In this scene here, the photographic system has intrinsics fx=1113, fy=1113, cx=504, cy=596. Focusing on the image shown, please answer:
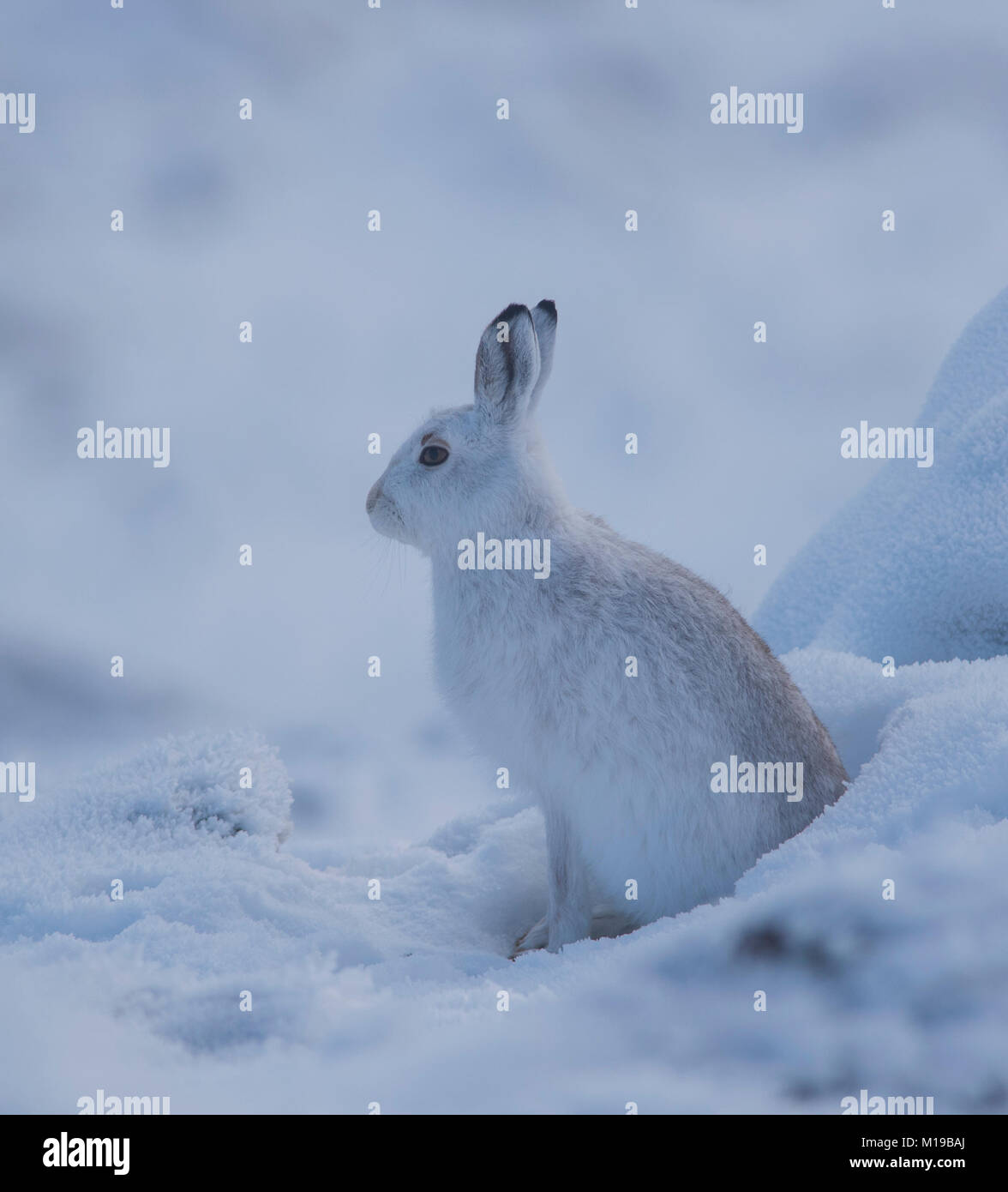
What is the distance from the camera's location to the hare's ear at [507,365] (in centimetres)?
279

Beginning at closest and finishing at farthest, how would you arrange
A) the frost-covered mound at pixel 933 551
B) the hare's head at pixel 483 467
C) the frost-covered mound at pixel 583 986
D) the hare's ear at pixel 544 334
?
1. the frost-covered mound at pixel 583 986
2. the hare's head at pixel 483 467
3. the hare's ear at pixel 544 334
4. the frost-covered mound at pixel 933 551

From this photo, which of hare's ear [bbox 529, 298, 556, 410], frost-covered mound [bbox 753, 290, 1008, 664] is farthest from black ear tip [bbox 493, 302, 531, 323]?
frost-covered mound [bbox 753, 290, 1008, 664]

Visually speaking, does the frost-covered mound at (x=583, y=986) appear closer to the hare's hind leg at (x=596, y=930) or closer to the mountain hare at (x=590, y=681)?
the hare's hind leg at (x=596, y=930)

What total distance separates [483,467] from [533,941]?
122 cm

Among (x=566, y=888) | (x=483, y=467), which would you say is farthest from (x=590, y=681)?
(x=483, y=467)

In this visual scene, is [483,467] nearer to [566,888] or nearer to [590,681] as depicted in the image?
[590,681]

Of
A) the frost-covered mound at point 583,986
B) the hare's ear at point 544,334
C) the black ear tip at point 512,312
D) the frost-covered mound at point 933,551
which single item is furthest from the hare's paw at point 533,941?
the frost-covered mound at point 933,551

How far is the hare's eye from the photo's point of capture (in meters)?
2.89

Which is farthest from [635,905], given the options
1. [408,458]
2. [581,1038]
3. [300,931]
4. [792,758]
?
[408,458]

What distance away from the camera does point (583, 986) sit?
6.00 feet

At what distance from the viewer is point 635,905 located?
2.71m

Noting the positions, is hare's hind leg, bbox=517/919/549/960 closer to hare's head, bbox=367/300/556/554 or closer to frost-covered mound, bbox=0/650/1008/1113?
frost-covered mound, bbox=0/650/1008/1113
